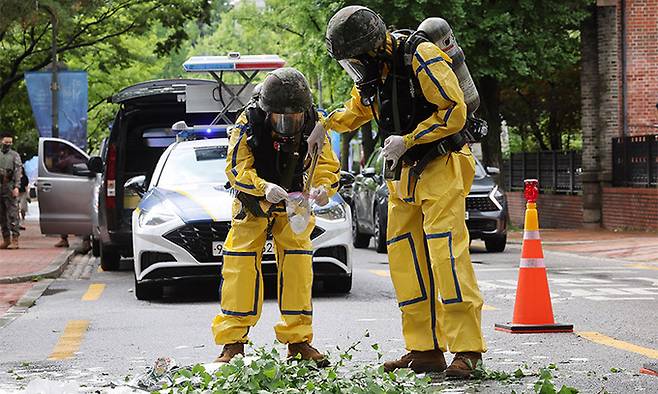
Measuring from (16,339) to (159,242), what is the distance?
2.41m

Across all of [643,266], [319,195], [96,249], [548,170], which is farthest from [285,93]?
[548,170]

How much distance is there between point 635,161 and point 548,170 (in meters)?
5.63

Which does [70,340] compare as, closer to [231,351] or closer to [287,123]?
[231,351]

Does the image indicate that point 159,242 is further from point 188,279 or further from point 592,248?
point 592,248

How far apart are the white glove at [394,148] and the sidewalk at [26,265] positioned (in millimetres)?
6176

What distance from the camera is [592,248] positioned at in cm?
2298

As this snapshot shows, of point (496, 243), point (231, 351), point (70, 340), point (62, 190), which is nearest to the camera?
point (231, 351)

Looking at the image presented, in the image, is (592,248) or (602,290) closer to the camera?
(602,290)

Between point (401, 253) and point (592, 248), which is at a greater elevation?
point (401, 253)

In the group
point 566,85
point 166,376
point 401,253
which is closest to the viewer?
point 166,376

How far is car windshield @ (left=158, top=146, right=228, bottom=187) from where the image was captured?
13.5m

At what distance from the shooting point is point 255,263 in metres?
7.98

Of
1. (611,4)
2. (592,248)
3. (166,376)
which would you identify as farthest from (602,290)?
(611,4)

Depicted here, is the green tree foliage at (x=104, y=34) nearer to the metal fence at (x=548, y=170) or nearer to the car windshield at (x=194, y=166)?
the metal fence at (x=548, y=170)
